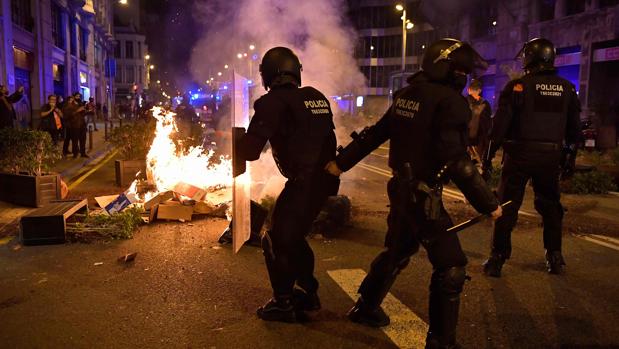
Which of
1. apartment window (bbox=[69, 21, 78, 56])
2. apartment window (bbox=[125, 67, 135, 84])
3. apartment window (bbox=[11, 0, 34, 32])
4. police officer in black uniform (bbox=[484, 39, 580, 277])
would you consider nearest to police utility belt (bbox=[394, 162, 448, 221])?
police officer in black uniform (bbox=[484, 39, 580, 277])

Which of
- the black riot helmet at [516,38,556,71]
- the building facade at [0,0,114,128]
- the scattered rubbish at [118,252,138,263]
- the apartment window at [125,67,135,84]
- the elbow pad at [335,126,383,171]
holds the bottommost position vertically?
the scattered rubbish at [118,252,138,263]

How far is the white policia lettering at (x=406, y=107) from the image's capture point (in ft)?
9.79

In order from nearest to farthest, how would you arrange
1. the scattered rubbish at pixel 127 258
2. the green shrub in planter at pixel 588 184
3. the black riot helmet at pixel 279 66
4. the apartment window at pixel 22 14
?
the black riot helmet at pixel 279 66 < the scattered rubbish at pixel 127 258 < the green shrub in planter at pixel 588 184 < the apartment window at pixel 22 14

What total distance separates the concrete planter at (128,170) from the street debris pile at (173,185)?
0.40 m

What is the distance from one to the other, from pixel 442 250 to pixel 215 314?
168 cm

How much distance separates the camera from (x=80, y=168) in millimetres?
12164

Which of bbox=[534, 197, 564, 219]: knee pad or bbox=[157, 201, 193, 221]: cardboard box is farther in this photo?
bbox=[157, 201, 193, 221]: cardboard box

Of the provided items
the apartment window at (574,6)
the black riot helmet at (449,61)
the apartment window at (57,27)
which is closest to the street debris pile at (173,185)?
the black riot helmet at (449,61)

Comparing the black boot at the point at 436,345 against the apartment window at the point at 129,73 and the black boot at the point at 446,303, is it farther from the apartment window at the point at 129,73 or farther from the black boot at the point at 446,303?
the apartment window at the point at 129,73

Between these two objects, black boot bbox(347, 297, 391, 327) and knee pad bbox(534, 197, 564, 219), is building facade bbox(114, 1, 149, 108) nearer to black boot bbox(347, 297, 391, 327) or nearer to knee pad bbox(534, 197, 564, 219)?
knee pad bbox(534, 197, 564, 219)

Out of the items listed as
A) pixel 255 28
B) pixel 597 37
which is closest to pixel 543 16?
pixel 597 37

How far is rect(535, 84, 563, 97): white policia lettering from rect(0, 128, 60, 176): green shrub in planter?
21.4ft

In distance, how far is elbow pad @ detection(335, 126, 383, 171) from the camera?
328 centimetres

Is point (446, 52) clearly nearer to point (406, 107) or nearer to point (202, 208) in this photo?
point (406, 107)
